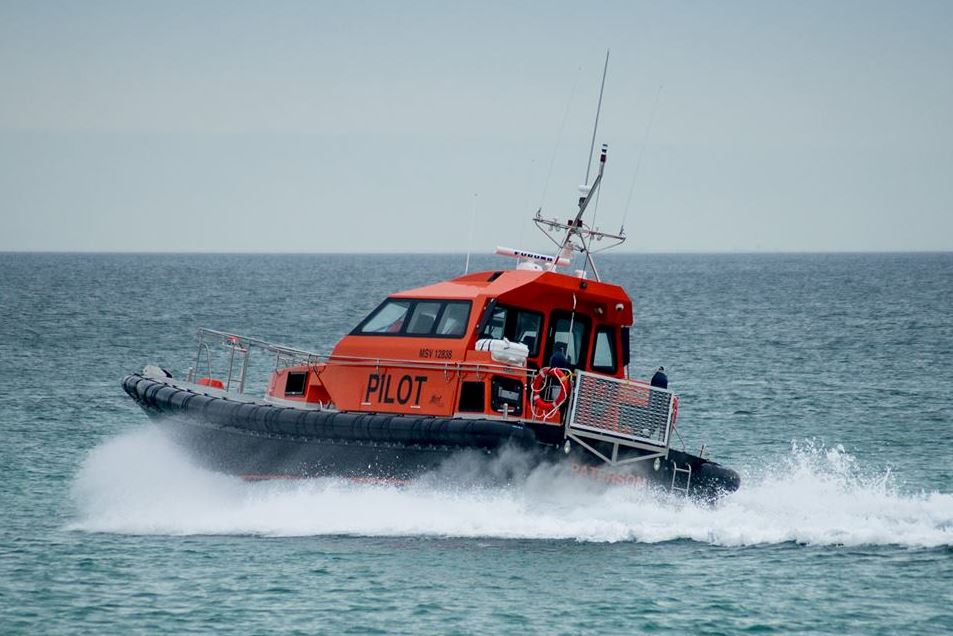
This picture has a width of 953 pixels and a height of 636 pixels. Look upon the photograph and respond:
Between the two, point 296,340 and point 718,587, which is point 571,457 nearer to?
point 718,587

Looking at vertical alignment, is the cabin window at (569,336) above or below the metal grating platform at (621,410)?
above

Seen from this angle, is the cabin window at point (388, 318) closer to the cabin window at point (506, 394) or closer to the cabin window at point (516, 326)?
the cabin window at point (516, 326)

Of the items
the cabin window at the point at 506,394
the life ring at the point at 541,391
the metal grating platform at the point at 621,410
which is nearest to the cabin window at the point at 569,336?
the life ring at the point at 541,391

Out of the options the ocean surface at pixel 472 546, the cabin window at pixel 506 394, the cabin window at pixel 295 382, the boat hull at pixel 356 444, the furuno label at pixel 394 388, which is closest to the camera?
the ocean surface at pixel 472 546

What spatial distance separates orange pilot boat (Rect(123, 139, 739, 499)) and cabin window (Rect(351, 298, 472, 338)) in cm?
1

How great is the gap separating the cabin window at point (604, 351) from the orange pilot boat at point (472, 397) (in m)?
0.02

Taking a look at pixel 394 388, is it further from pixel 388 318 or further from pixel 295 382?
pixel 295 382

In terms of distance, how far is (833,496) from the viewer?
14.7m

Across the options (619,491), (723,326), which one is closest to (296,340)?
(723,326)

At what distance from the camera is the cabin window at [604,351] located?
15.3m

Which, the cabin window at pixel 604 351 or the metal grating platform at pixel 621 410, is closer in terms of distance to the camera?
the metal grating platform at pixel 621 410

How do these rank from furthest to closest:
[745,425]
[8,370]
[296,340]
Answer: [296,340]
[8,370]
[745,425]

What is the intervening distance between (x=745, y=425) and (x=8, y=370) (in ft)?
53.0

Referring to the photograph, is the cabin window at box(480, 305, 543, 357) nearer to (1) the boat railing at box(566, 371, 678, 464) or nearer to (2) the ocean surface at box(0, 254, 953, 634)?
(1) the boat railing at box(566, 371, 678, 464)
